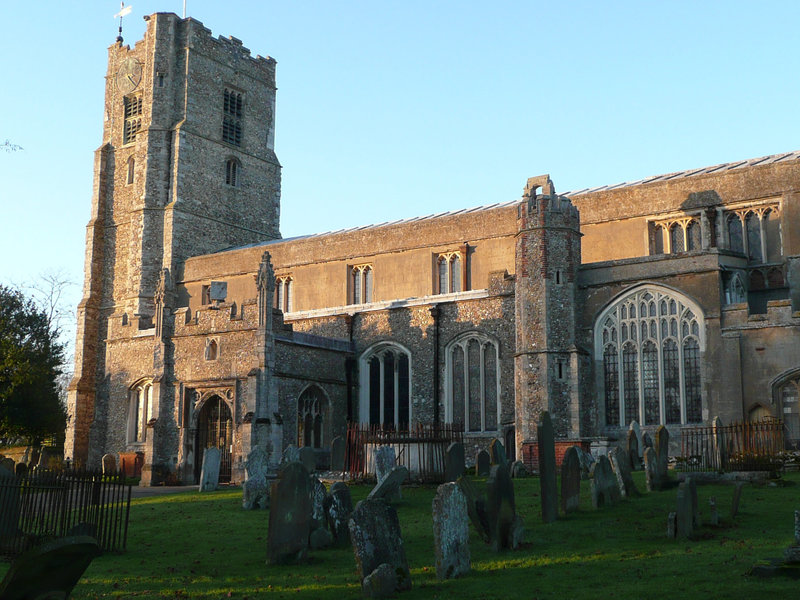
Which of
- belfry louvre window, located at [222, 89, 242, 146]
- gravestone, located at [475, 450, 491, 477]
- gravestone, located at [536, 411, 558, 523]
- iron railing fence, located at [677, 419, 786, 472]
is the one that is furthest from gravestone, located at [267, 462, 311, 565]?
belfry louvre window, located at [222, 89, 242, 146]

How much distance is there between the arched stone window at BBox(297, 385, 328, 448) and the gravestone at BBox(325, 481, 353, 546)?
50.0ft

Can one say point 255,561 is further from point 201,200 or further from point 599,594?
point 201,200

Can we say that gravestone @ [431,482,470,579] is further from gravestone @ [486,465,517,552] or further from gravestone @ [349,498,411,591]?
gravestone @ [486,465,517,552]

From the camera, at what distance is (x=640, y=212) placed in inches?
1159

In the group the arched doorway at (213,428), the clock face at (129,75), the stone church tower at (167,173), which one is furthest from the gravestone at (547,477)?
the clock face at (129,75)

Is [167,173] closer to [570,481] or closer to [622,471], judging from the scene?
[622,471]

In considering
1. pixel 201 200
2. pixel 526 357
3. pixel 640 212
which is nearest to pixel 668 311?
pixel 526 357

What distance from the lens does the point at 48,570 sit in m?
7.68

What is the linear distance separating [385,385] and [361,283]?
617 cm

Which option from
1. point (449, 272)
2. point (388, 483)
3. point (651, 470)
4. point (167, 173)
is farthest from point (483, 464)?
point (167, 173)

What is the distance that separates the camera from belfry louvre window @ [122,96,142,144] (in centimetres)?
4491

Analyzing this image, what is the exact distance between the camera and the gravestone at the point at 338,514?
1339cm

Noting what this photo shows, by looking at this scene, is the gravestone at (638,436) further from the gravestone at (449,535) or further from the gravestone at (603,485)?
the gravestone at (449,535)

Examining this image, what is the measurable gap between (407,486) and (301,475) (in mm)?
8263
